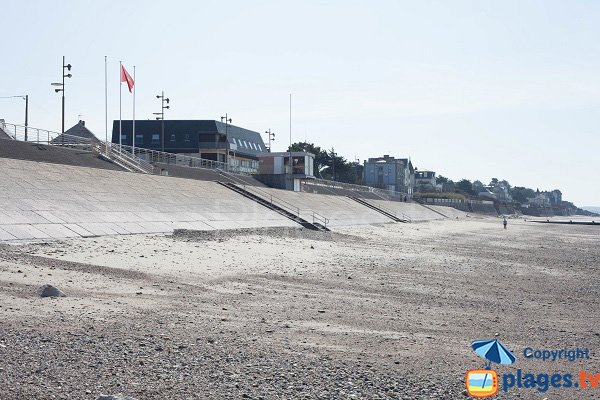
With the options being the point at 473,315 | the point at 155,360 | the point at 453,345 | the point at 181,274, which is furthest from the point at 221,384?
the point at 181,274

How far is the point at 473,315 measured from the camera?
13.8 meters

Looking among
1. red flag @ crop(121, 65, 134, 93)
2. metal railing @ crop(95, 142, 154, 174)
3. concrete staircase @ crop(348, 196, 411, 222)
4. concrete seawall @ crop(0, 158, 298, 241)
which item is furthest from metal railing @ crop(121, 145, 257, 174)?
concrete staircase @ crop(348, 196, 411, 222)

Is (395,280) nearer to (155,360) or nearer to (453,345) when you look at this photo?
(453,345)

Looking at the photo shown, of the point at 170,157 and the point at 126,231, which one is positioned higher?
the point at 170,157

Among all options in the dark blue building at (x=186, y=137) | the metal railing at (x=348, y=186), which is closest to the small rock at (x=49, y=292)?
the metal railing at (x=348, y=186)

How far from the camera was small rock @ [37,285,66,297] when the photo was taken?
12.7 meters

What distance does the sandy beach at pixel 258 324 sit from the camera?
7988mm

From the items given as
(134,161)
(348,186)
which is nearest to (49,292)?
(134,161)

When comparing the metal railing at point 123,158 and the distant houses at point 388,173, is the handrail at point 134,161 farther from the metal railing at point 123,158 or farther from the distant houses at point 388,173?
the distant houses at point 388,173

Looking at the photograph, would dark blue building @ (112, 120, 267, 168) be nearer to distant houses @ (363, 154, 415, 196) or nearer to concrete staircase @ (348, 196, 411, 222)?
concrete staircase @ (348, 196, 411, 222)

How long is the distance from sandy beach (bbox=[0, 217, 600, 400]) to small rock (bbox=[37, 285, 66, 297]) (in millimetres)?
164

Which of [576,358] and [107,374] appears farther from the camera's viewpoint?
[576,358]

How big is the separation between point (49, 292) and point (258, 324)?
4086mm

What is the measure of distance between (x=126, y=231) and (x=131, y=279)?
11232mm
